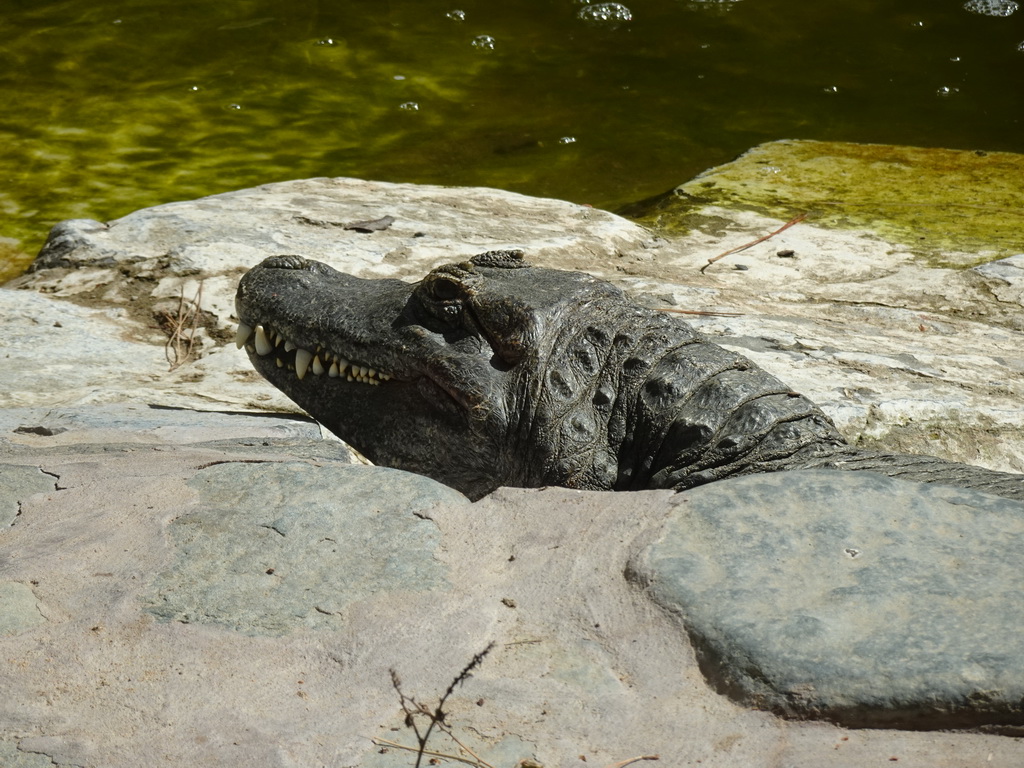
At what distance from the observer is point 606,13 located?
1162 centimetres

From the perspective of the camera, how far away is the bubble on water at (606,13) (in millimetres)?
11531

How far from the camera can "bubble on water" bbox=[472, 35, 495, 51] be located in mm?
10578

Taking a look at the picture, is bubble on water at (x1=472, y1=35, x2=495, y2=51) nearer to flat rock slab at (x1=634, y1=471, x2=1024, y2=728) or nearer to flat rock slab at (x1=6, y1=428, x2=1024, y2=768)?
flat rock slab at (x1=6, y1=428, x2=1024, y2=768)

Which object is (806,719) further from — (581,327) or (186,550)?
(581,327)

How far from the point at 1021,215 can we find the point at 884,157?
1.62 m

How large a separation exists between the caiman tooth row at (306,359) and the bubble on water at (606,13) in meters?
8.57

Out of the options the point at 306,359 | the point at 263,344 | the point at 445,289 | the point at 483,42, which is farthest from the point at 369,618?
the point at 483,42

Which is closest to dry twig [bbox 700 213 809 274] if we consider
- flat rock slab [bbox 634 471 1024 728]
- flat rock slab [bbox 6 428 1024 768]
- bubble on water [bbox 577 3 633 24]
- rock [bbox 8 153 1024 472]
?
rock [bbox 8 153 1024 472]

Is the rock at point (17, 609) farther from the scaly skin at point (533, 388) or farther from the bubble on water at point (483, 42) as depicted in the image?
the bubble on water at point (483, 42)

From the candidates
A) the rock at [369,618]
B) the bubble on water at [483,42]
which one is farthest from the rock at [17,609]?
the bubble on water at [483,42]

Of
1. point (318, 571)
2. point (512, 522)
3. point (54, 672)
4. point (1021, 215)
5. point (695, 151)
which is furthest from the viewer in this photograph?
point (695, 151)

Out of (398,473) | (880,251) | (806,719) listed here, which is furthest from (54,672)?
(880,251)

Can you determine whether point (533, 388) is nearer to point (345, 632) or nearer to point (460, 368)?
point (460, 368)

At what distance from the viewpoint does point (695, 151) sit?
9.03 m
